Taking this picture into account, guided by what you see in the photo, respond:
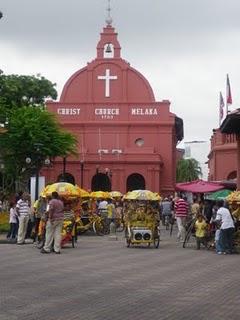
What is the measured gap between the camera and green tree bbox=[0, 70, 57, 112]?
5919cm

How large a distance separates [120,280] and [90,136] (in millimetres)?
51296

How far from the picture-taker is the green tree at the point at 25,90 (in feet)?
194

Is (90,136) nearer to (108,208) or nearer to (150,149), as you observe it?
(150,149)

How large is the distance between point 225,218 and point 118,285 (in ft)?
30.3

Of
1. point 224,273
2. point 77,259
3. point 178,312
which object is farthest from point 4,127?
point 178,312

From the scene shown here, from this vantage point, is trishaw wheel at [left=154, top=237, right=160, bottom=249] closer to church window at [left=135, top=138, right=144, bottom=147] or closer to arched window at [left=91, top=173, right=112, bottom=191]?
arched window at [left=91, top=173, right=112, bottom=191]

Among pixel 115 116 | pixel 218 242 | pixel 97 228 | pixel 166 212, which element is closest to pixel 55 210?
pixel 218 242

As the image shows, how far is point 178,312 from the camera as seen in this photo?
34.0ft

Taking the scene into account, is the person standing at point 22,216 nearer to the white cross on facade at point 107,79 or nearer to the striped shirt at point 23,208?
the striped shirt at point 23,208

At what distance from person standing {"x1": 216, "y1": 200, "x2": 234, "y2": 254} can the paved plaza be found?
0.82m

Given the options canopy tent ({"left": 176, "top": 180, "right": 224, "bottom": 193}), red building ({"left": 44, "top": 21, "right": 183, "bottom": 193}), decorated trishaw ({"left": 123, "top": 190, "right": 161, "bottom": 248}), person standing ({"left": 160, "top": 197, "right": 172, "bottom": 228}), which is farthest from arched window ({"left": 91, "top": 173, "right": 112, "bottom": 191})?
decorated trishaw ({"left": 123, "top": 190, "right": 161, "bottom": 248})

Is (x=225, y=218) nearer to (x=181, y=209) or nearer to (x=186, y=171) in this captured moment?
(x=181, y=209)

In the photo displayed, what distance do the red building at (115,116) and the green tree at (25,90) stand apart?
3.74ft

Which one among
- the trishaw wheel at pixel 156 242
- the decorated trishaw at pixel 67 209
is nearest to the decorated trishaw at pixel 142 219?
the trishaw wheel at pixel 156 242
